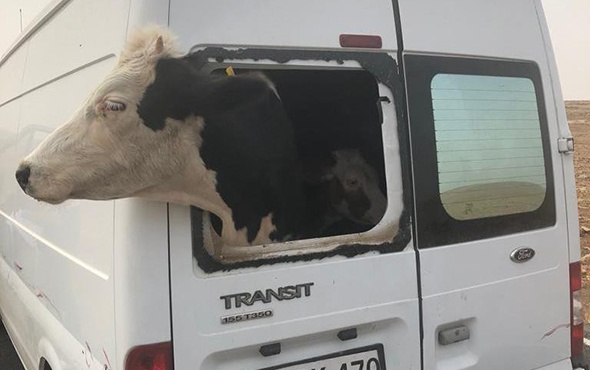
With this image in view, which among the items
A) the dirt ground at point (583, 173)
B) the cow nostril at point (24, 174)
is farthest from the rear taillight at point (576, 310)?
the dirt ground at point (583, 173)

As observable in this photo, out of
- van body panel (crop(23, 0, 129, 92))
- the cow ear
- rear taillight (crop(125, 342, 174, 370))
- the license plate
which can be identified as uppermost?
van body panel (crop(23, 0, 129, 92))

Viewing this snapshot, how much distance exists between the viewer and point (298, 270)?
7.26 feet

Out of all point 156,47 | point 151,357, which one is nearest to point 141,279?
point 151,357

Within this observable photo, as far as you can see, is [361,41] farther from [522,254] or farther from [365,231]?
[522,254]

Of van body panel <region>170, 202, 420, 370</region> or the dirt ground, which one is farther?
the dirt ground

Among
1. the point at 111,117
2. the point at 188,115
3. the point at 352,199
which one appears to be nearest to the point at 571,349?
the point at 352,199

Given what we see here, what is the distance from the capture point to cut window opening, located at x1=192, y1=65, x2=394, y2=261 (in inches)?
123

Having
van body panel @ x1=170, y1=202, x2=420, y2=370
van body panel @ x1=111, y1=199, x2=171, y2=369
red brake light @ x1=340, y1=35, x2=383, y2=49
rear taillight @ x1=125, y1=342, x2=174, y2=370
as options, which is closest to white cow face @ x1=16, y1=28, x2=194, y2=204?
van body panel @ x1=111, y1=199, x2=171, y2=369

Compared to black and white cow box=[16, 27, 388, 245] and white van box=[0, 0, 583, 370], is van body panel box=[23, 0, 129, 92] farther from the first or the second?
black and white cow box=[16, 27, 388, 245]

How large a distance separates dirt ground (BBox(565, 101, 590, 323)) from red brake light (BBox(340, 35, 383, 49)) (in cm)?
521

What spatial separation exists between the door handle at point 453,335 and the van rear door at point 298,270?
0.54 ft

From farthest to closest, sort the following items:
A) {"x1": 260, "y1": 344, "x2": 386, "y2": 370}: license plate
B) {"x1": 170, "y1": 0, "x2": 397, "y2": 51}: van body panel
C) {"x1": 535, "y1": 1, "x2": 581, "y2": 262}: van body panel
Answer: {"x1": 535, "y1": 1, "x2": 581, "y2": 262}: van body panel → {"x1": 260, "y1": 344, "x2": 386, "y2": 370}: license plate → {"x1": 170, "y1": 0, "x2": 397, "y2": 51}: van body panel

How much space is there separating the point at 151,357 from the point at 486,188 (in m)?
1.71

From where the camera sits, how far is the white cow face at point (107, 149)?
200 cm
